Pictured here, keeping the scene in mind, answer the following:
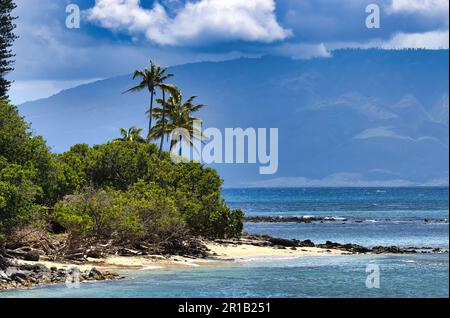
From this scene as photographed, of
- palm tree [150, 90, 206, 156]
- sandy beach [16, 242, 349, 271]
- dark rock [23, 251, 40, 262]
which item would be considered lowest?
sandy beach [16, 242, 349, 271]

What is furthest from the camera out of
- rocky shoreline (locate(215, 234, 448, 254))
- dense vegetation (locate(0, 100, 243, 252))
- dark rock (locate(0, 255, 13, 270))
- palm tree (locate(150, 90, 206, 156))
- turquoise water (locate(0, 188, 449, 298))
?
palm tree (locate(150, 90, 206, 156))

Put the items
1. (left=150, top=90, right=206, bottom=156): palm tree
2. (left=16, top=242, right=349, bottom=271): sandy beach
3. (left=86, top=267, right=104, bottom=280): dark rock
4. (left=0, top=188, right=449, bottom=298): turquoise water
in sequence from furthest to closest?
(left=150, top=90, right=206, bottom=156): palm tree < (left=16, top=242, right=349, bottom=271): sandy beach < (left=86, top=267, right=104, bottom=280): dark rock < (left=0, top=188, right=449, bottom=298): turquoise water

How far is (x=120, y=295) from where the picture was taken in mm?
24344

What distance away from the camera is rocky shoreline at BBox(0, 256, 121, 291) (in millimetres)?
25711

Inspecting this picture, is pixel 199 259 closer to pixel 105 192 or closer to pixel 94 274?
pixel 105 192

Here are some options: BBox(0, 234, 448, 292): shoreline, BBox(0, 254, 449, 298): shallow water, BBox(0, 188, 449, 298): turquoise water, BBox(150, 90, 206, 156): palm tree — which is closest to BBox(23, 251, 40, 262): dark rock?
BBox(0, 234, 448, 292): shoreline

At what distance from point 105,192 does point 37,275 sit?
32.7 ft

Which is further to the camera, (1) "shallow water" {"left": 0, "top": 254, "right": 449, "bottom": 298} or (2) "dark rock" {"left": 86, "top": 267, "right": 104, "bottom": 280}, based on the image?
(2) "dark rock" {"left": 86, "top": 267, "right": 104, "bottom": 280}

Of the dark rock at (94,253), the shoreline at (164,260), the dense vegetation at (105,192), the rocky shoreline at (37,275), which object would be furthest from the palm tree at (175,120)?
the rocky shoreline at (37,275)

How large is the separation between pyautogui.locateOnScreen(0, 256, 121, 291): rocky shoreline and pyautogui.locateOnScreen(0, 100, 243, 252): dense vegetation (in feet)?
4.39

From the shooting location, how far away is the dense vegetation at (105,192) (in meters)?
29.1

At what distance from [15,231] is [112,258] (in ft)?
16.4

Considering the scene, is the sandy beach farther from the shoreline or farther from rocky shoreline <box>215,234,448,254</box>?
rocky shoreline <box>215,234,448,254</box>
